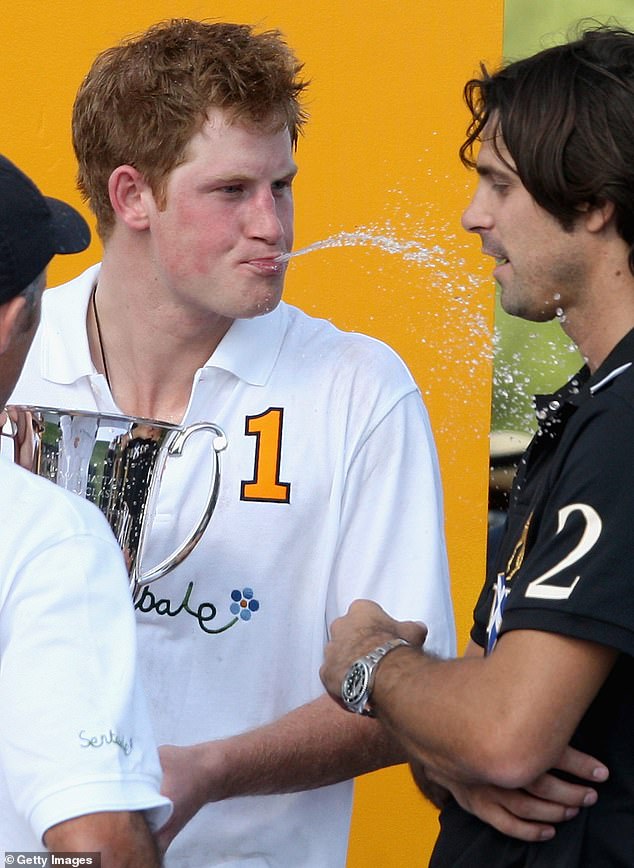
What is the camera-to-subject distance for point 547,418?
5.89 feet

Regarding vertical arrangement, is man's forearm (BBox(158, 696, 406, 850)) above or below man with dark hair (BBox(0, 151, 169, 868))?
below

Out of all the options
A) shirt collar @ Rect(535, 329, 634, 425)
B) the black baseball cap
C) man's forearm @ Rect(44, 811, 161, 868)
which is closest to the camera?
man's forearm @ Rect(44, 811, 161, 868)

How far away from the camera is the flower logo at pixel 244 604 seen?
6.92ft

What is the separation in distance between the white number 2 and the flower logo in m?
0.67

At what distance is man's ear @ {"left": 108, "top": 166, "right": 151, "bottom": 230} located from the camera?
88.9 inches

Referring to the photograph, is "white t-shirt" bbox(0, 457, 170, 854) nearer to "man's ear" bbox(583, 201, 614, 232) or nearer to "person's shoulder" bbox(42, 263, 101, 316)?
"man's ear" bbox(583, 201, 614, 232)

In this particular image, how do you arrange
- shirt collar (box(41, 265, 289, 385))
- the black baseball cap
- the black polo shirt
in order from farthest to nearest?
shirt collar (box(41, 265, 289, 385)) → the black polo shirt → the black baseball cap

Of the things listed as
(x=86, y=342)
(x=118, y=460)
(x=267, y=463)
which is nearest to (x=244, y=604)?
(x=267, y=463)

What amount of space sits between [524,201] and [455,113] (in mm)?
1537

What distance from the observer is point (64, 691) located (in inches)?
48.1

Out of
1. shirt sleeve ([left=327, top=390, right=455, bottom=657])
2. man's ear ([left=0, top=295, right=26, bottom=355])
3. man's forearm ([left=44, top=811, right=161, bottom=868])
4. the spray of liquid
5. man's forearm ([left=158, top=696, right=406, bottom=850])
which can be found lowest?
man's forearm ([left=158, top=696, right=406, bottom=850])

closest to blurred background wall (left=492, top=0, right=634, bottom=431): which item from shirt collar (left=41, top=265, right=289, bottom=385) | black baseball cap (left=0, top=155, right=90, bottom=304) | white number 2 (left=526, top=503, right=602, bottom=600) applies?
shirt collar (left=41, top=265, right=289, bottom=385)

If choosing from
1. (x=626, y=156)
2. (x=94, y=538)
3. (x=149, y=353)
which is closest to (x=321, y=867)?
(x=149, y=353)

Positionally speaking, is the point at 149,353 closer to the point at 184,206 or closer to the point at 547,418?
the point at 184,206
